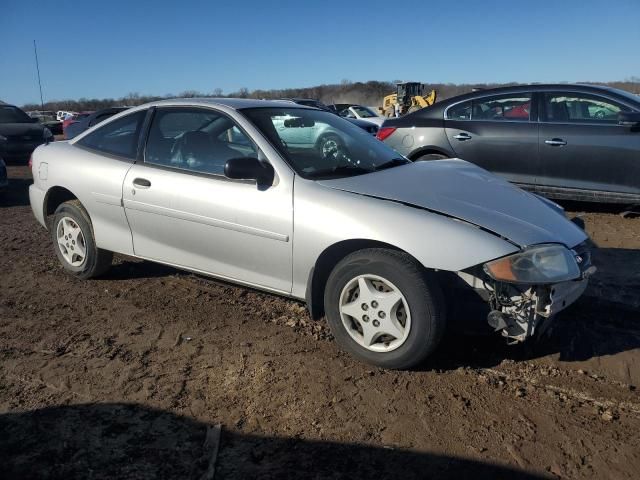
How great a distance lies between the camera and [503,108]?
6781 millimetres

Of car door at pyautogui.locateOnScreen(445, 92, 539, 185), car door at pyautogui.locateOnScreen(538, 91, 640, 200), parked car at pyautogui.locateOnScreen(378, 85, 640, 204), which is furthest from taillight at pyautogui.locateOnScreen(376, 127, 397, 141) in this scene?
car door at pyautogui.locateOnScreen(538, 91, 640, 200)

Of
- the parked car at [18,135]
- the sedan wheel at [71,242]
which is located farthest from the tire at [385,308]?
the parked car at [18,135]

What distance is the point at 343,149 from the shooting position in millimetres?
3998

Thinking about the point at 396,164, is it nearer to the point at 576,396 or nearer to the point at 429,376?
the point at 429,376

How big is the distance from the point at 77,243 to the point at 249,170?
6.98 feet

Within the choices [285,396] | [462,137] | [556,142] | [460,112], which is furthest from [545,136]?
[285,396]

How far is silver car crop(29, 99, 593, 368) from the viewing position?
2881 millimetres

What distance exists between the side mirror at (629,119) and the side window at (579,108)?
0.16 meters

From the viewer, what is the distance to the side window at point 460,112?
6977mm

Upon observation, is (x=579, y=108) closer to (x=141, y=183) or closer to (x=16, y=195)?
(x=141, y=183)

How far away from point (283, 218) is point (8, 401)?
1825 millimetres

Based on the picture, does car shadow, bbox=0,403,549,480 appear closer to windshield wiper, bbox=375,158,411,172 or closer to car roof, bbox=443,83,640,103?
windshield wiper, bbox=375,158,411,172

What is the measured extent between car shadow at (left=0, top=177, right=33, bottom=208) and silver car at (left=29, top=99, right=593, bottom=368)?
451cm

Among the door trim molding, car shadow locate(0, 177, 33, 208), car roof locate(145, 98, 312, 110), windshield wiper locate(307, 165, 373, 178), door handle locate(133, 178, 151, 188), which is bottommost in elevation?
car shadow locate(0, 177, 33, 208)
